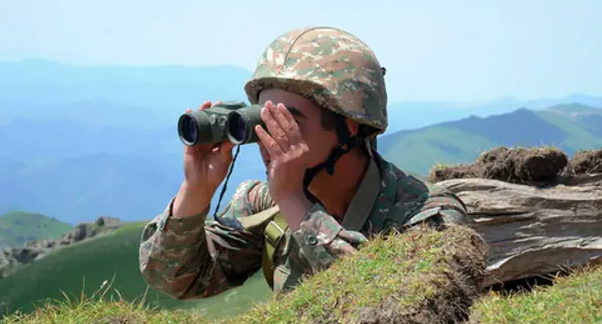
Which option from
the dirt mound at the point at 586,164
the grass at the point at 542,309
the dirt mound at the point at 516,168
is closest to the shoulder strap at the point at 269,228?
the grass at the point at 542,309

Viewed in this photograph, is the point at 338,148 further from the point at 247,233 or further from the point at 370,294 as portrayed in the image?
the point at 370,294

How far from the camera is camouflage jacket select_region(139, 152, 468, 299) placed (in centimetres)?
335

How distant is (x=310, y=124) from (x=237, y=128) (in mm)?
376

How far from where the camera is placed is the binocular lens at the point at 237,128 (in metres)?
3.16

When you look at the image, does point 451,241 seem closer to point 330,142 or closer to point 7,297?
point 330,142

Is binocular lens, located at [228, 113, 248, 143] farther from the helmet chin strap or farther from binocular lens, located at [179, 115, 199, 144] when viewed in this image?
the helmet chin strap

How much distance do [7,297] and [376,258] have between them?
13729mm

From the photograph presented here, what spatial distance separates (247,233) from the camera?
3650 mm

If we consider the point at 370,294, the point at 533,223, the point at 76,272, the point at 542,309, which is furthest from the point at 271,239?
the point at 76,272

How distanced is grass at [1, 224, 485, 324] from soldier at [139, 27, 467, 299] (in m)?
0.56

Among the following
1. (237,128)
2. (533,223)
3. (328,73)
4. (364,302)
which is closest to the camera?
(364,302)

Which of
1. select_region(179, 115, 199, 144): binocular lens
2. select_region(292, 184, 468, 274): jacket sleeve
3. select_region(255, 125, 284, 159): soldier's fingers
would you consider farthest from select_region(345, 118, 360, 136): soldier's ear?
select_region(179, 115, 199, 144): binocular lens

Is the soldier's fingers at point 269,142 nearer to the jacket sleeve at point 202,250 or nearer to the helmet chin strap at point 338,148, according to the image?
the helmet chin strap at point 338,148

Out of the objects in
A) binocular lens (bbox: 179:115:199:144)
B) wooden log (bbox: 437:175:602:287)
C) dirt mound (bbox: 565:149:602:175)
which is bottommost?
wooden log (bbox: 437:175:602:287)
